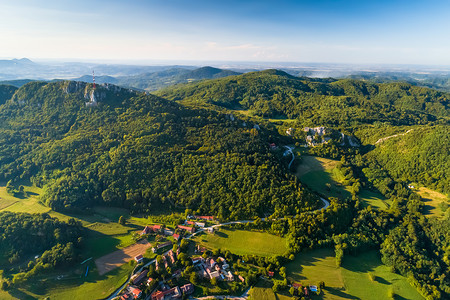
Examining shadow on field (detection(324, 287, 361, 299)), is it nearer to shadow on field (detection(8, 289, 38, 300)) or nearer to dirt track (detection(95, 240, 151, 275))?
dirt track (detection(95, 240, 151, 275))

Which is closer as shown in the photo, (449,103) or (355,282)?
(355,282)

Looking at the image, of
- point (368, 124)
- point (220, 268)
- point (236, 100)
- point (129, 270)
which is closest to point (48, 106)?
point (129, 270)

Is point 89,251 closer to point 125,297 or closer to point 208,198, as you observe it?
point 125,297

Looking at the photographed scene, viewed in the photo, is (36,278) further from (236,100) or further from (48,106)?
(236,100)

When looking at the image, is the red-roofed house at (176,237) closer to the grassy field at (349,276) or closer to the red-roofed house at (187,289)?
the red-roofed house at (187,289)

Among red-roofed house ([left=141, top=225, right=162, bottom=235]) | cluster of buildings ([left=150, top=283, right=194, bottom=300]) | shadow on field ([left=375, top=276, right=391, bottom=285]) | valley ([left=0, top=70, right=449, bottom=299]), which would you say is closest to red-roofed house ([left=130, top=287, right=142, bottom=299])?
valley ([left=0, top=70, right=449, bottom=299])

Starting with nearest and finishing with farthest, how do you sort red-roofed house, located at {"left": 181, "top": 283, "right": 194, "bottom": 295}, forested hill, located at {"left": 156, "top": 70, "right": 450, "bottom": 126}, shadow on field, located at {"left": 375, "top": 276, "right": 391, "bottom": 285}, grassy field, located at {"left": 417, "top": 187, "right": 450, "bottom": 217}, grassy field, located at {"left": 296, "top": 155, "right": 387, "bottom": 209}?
red-roofed house, located at {"left": 181, "top": 283, "right": 194, "bottom": 295} → shadow on field, located at {"left": 375, "top": 276, "right": 391, "bottom": 285} → grassy field, located at {"left": 417, "top": 187, "right": 450, "bottom": 217} → grassy field, located at {"left": 296, "top": 155, "right": 387, "bottom": 209} → forested hill, located at {"left": 156, "top": 70, "right": 450, "bottom": 126}
